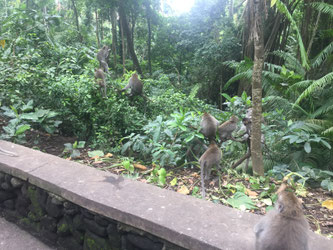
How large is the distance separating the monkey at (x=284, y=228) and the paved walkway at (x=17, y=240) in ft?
6.08

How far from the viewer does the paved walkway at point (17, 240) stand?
2252 millimetres

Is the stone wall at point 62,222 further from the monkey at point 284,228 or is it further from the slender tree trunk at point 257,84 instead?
the slender tree trunk at point 257,84

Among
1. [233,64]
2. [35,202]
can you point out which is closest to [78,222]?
[35,202]

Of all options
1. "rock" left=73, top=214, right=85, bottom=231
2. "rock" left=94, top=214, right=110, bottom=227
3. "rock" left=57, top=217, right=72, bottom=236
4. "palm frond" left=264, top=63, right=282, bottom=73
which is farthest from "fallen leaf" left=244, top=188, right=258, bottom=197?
"palm frond" left=264, top=63, right=282, bottom=73

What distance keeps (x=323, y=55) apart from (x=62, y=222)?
6979 mm

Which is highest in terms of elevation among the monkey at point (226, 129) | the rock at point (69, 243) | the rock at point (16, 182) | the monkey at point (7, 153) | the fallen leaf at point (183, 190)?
the monkey at point (226, 129)

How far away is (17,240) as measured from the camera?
2.32 metres

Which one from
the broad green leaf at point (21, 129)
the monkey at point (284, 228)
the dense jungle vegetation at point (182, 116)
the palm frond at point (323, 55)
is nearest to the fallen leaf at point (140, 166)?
the dense jungle vegetation at point (182, 116)

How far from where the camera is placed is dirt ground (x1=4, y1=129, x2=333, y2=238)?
210 cm

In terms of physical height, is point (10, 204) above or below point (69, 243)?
above

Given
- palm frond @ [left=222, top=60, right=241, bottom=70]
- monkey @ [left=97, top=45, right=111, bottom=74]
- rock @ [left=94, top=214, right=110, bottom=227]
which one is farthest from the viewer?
palm frond @ [left=222, top=60, right=241, bottom=70]

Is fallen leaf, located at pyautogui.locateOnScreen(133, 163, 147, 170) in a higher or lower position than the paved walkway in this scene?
higher

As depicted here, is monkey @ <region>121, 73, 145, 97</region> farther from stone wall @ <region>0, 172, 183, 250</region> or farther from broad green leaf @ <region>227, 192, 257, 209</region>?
broad green leaf @ <region>227, 192, 257, 209</region>

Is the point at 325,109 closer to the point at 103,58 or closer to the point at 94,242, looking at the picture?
the point at 103,58
